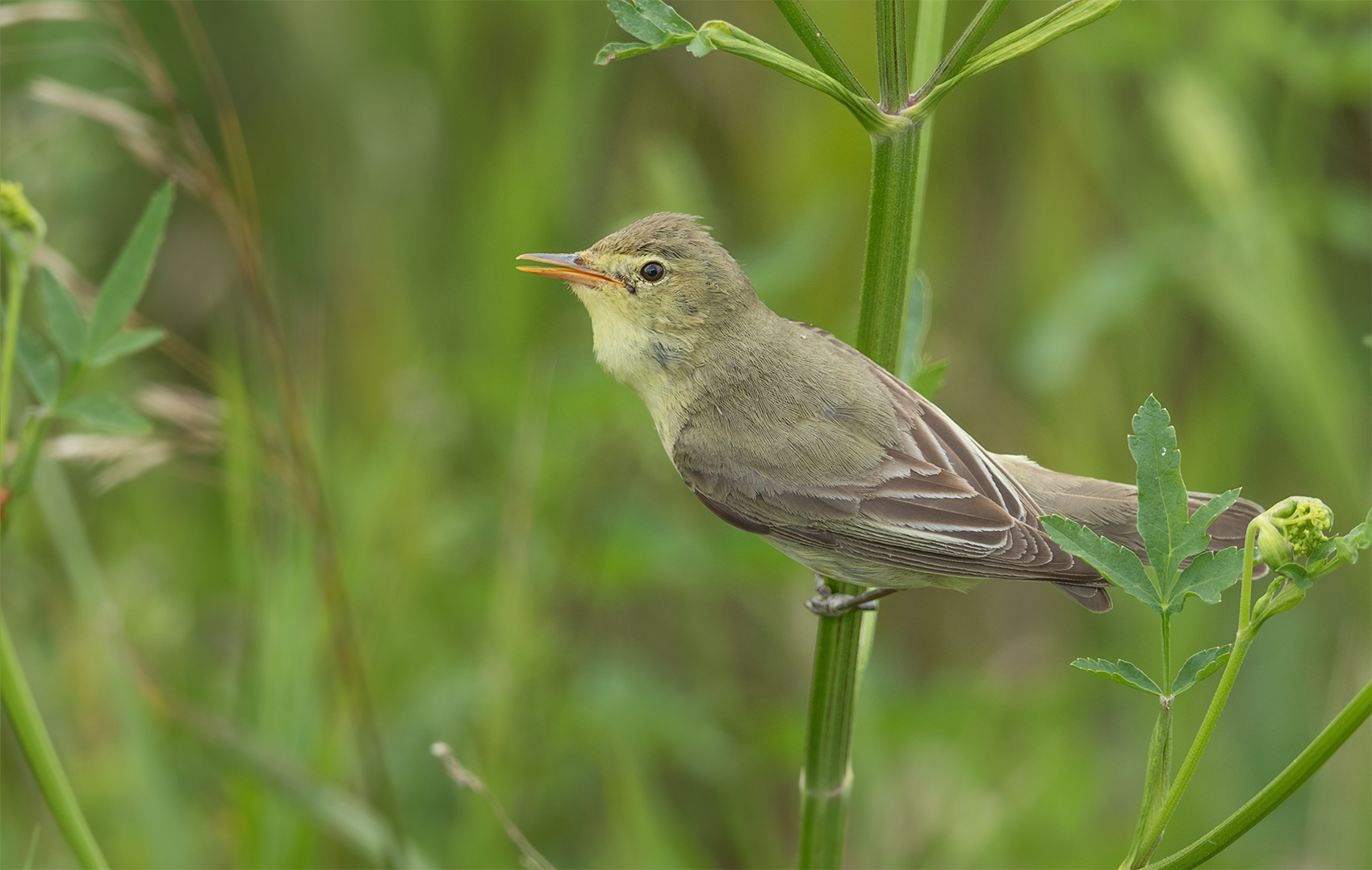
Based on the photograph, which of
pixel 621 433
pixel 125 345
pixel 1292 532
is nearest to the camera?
pixel 1292 532

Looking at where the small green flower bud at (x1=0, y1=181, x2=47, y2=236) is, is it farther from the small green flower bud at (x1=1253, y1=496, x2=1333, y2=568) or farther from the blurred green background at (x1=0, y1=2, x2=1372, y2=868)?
the small green flower bud at (x1=1253, y1=496, x2=1333, y2=568)

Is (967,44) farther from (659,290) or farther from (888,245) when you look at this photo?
(659,290)

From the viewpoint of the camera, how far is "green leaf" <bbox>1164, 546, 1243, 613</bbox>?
1481 millimetres

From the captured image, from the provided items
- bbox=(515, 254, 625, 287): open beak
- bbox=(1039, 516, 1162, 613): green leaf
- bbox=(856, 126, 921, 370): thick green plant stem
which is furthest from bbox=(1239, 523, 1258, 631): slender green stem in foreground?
bbox=(515, 254, 625, 287): open beak

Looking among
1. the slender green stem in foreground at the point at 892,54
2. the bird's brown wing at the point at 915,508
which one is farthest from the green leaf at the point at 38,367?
the slender green stem in foreground at the point at 892,54


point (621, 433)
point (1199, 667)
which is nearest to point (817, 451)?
point (1199, 667)

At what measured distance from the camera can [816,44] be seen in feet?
5.19

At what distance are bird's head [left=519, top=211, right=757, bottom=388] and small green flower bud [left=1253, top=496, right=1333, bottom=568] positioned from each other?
1503mm

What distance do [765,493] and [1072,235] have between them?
3.02m

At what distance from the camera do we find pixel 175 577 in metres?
4.66

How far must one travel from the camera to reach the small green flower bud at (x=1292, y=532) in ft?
4.52

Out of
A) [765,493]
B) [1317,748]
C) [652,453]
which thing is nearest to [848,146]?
[652,453]

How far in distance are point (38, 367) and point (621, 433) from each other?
82.3 inches

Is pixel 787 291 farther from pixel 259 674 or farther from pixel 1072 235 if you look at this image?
pixel 259 674
